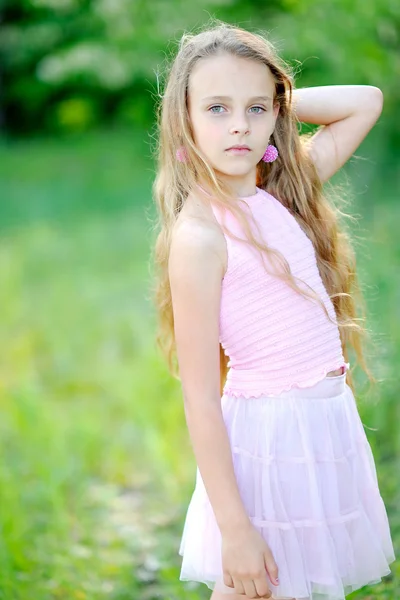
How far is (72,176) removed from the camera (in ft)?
37.2

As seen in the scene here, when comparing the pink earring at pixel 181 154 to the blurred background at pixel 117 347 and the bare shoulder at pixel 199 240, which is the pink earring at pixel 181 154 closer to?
the bare shoulder at pixel 199 240

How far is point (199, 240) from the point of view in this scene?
173 cm

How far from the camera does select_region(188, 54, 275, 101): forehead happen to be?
69.3 inches

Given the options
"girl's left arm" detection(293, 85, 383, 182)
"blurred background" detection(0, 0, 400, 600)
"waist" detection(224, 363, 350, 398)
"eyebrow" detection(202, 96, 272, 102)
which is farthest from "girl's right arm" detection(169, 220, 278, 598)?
"blurred background" detection(0, 0, 400, 600)

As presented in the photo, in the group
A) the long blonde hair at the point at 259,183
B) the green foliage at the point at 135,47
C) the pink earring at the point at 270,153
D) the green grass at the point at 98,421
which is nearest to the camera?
the long blonde hair at the point at 259,183

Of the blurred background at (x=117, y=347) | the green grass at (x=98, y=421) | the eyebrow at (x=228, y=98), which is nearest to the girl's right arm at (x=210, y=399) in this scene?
the eyebrow at (x=228, y=98)

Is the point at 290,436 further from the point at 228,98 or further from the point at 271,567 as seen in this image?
the point at 228,98

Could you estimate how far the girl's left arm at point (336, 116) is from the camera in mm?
2037

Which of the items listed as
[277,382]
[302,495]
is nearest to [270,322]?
[277,382]

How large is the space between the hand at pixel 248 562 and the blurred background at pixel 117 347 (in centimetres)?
80

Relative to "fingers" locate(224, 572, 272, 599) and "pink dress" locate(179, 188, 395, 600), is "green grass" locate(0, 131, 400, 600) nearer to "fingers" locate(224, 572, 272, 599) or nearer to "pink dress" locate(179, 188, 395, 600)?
"pink dress" locate(179, 188, 395, 600)

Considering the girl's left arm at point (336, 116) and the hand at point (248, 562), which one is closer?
the hand at point (248, 562)

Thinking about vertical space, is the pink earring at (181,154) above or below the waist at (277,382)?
above

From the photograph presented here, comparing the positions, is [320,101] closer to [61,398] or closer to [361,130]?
[361,130]
